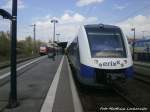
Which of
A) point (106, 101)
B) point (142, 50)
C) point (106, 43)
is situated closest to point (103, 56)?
point (106, 43)

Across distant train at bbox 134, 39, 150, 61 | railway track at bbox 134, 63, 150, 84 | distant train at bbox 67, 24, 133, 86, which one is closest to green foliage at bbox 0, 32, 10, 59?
distant train at bbox 134, 39, 150, 61

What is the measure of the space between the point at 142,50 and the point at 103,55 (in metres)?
37.9

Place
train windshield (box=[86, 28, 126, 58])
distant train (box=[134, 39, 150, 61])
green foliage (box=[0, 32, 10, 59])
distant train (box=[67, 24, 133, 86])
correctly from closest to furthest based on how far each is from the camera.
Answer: distant train (box=[67, 24, 133, 86])
train windshield (box=[86, 28, 126, 58])
distant train (box=[134, 39, 150, 61])
green foliage (box=[0, 32, 10, 59])

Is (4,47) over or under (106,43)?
under

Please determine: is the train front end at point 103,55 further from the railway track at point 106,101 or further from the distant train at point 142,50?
the distant train at point 142,50

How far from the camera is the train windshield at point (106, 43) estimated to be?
525 inches

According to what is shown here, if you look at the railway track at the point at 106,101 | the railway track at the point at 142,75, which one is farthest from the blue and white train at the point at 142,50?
the railway track at the point at 106,101

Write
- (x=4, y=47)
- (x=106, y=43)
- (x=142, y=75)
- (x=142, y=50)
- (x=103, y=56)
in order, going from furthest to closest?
(x=4, y=47) < (x=142, y=50) < (x=142, y=75) < (x=106, y=43) < (x=103, y=56)

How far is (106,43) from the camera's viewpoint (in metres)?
13.7

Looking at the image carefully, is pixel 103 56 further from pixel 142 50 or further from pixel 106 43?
pixel 142 50

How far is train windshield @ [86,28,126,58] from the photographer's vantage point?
13.3 m

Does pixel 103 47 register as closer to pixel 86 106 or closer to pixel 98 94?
pixel 98 94

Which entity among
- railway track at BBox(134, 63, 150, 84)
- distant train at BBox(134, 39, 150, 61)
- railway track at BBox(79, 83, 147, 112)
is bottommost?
railway track at BBox(134, 63, 150, 84)

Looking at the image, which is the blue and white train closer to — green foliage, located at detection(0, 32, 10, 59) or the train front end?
green foliage, located at detection(0, 32, 10, 59)
